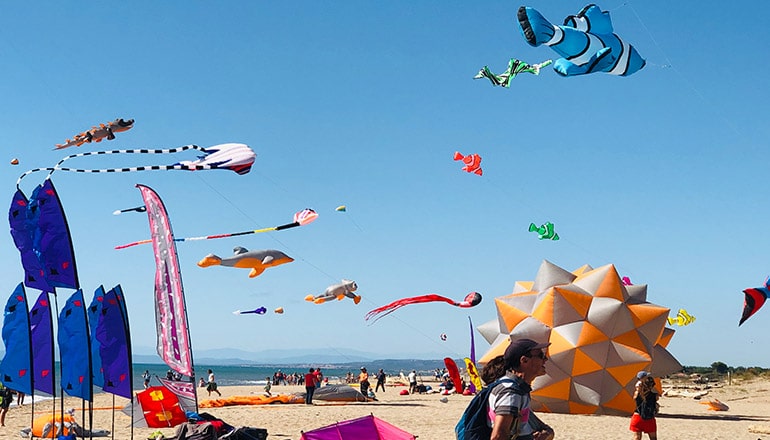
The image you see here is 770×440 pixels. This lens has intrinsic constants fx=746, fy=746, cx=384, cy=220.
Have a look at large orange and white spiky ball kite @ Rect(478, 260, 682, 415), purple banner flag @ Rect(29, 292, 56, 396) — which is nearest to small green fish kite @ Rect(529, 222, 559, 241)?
large orange and white spiky ball kite @ Rect(478, 260, 682, 415)

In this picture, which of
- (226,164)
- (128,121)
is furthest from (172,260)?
(128,121)

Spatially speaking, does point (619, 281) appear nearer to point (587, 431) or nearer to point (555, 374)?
point (555, 374)

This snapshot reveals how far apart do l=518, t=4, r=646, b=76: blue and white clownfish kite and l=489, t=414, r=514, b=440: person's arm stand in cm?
723

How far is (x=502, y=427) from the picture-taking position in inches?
175

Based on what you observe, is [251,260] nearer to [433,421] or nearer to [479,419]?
[433,421]

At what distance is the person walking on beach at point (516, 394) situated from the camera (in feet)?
14.7

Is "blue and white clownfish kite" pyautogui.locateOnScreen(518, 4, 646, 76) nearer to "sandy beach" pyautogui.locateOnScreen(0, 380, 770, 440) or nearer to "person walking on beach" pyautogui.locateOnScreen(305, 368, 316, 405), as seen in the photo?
"sandy beach" pyautogui.locateOnScreen(0, 380, 770, 440)

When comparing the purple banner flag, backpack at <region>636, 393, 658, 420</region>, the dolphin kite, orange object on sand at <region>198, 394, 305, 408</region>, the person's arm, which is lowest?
orange object on sand at <region>198, 394, 305, 408</region>

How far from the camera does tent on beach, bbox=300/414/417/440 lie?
11.5 m

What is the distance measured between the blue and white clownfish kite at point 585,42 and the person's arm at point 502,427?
723cm

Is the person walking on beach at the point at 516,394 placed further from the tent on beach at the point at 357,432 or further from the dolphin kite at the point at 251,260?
the dolphin kite at the point at 251,260

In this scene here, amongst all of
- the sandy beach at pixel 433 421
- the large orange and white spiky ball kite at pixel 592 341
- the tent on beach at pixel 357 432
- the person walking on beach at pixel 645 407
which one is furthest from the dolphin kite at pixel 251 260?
the person walking on beach at pixel 645 407

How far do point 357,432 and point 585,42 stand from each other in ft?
22.6

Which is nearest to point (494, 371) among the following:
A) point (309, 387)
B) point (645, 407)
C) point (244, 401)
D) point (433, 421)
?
point (645, 407)
